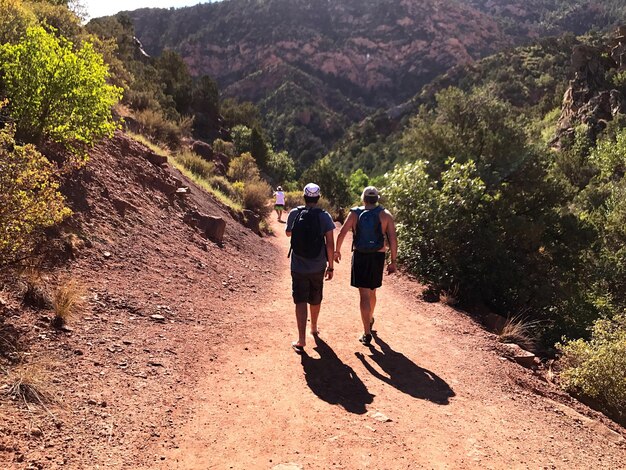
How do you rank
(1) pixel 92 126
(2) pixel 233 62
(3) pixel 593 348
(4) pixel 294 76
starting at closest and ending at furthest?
(3) pixel 593 348 < (1) pixel 92 126 < (4) pixel 294 76 < (2) pixel 233 62

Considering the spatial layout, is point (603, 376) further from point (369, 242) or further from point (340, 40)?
point (340, 40)

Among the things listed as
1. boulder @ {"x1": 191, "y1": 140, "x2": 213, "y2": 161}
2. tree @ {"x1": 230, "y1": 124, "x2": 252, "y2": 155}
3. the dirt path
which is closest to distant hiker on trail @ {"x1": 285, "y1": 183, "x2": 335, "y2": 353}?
the dirt path

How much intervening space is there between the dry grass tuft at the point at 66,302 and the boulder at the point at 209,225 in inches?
189

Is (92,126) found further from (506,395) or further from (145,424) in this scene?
(506,395)

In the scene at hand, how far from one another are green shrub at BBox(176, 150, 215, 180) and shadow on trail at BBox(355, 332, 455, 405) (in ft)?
36.3

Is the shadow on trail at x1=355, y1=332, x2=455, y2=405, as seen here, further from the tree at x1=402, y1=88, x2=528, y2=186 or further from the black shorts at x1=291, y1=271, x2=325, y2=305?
the tree at x1=402, y1=88, x2=528, y2=186

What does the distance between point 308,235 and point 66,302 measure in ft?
8.24

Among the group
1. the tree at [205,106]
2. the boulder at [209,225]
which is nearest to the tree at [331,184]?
the tree at [205,106]

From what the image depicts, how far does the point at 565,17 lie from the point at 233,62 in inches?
3688

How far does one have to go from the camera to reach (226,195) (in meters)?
14.7

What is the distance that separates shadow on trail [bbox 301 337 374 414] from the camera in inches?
154

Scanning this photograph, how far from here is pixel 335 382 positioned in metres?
4.29

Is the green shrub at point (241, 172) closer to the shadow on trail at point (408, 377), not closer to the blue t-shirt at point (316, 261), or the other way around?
the blue t-shirt at point (316, 261)

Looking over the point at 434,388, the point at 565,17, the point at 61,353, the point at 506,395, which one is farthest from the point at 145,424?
the point at 565,17
